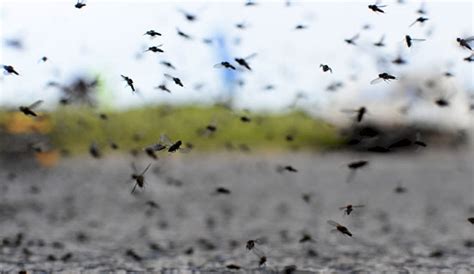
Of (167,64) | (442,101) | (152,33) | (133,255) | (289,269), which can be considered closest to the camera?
(152,33)

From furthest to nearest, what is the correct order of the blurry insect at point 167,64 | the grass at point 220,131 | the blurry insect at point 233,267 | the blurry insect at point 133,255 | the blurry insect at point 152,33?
the grass at point 220,131, the blurry insect at point 133,255, the blurry insect at point 233,267, the blurry insect at point 167,64, the blurry insect at point 152,33

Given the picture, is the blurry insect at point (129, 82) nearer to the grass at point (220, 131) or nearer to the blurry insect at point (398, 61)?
the blurry insect at point (398, 61)

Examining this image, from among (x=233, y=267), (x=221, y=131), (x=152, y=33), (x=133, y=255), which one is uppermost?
(x=152, y=33)

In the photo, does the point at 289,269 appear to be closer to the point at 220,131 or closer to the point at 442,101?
the point at 442,101

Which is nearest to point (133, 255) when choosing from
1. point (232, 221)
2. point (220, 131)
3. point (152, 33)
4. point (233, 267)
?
point (233, 267)

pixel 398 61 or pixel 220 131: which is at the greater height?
pixel 398 61

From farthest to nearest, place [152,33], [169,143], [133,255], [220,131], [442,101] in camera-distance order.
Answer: [220,131] → [133,255] → [442,101] → [152,33] → [169,143]

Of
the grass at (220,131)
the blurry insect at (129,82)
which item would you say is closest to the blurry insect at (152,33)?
the blurry insect at (129,82)

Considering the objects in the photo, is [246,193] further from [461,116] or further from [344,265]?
[461,116]

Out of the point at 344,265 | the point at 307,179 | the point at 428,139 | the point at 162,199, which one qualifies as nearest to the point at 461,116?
the point at 428,139
